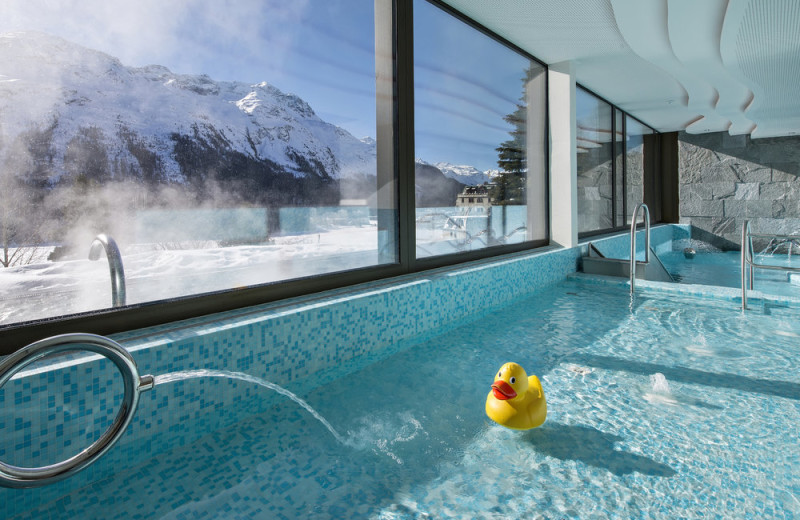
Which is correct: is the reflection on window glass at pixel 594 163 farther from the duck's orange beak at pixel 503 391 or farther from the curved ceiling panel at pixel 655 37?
the duck's orange beak at pixel 503 391

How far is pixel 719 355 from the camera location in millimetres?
3189

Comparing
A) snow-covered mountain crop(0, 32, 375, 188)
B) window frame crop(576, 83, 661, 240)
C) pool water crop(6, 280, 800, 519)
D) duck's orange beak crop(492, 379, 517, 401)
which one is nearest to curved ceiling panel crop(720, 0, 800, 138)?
window frame crop(576, 83, 661, 240)

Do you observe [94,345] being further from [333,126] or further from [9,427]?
[333,126]

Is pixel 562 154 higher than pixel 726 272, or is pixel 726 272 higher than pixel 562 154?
pixel 562 154

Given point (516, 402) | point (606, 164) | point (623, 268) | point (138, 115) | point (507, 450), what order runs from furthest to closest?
point (606, 164)
point (623, 268)
point (138, 115)
point (516, 402)
point (507, 450)

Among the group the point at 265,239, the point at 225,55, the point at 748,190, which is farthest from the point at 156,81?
the point at 748,190

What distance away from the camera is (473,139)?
504cm

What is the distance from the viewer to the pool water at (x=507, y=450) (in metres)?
1.66

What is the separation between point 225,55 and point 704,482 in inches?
125

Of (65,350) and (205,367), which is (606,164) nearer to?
(205,367)

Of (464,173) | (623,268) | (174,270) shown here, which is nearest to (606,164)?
(623,268)

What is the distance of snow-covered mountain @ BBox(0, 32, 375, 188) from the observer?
6.73 ft

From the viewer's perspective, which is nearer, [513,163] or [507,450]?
[507,450]

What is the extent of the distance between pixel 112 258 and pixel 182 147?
746mm
